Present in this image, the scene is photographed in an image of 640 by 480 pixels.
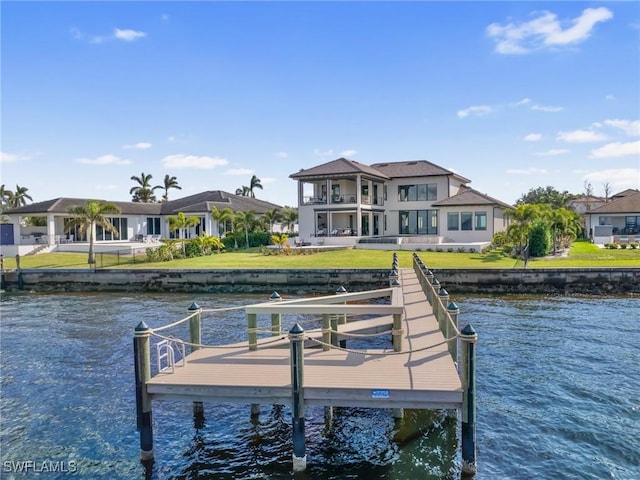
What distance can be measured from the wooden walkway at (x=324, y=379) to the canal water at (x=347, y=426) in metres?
1.24

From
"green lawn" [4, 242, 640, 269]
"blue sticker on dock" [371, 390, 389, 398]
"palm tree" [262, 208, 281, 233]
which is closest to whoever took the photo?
"blue sticker on dock" [371, 390, 389, 398]

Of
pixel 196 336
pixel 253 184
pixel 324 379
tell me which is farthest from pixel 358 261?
pixel 253 184

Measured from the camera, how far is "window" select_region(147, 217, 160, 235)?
2112 inches

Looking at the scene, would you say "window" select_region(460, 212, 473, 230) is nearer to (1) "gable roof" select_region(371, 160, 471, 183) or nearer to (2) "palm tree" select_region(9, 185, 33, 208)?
(1) "gable roof" select_region(371, 160, 471, 183)

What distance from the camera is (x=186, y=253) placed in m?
37.6

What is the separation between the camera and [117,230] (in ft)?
162

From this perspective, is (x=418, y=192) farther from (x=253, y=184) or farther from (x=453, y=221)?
(x=253, y=184)

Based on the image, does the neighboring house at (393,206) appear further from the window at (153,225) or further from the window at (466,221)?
the window at (153,225)

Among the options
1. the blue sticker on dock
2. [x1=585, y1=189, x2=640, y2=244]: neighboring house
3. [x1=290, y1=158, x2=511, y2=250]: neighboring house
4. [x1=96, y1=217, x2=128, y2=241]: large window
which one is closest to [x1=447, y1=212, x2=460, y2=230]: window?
[x1=290, y1=158, x2=511, y2=250]: neighboring house

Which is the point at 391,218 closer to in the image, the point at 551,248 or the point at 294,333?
the point at 551,248

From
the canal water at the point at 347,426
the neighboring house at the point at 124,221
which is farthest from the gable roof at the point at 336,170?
the canal water at the point at 347,426

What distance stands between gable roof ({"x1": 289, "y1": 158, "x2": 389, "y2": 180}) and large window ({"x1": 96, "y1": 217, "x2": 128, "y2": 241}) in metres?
18.3

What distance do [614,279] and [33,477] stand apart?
86.2 feet

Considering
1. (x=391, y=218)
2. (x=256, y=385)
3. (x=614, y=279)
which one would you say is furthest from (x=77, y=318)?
(x=391, y=218)
